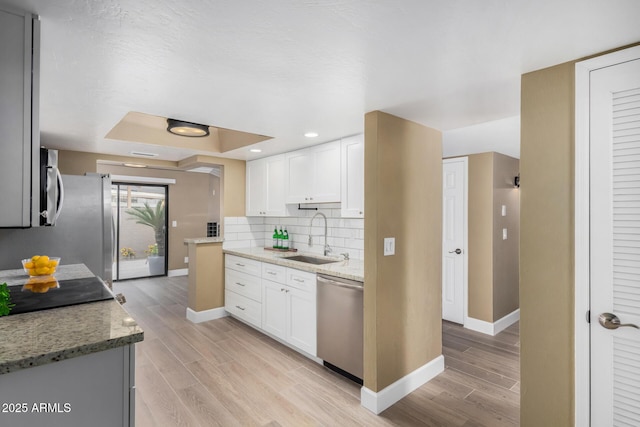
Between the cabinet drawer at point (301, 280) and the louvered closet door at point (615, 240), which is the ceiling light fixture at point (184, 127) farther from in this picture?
the louvered closet door at point (615, 240)

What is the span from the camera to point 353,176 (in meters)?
3.04

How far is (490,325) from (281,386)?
2.58 metres

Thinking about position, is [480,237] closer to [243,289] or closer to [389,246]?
[389,246]

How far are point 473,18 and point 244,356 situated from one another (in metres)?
3.17

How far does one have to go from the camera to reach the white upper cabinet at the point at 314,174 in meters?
3.25

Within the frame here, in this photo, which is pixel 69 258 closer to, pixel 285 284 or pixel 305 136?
pixel 285 284

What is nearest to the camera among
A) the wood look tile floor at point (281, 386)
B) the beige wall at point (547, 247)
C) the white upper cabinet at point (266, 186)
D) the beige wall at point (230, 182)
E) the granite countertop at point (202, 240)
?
the beige wall at point (547, 247)

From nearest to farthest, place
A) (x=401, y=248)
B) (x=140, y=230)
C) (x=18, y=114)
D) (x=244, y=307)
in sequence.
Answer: (x=18, y=114) < (x=401, y=248) < (x=244, y=307) < (x=140, y=230)

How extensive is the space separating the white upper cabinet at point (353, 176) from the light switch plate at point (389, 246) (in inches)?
19.8

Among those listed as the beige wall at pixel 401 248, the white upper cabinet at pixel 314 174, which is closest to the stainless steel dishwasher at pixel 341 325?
the beige wall at pixel 401 248

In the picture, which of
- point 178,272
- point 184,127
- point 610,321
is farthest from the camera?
point 178,272

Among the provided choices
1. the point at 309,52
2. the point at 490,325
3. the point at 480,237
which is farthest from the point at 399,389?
the point at 309,52

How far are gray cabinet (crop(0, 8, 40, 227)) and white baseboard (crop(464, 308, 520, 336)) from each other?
13.8ft

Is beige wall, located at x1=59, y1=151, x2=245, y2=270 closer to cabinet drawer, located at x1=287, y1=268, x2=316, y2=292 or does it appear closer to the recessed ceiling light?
the recessed ceiling light
